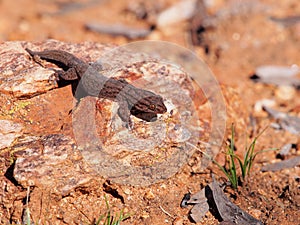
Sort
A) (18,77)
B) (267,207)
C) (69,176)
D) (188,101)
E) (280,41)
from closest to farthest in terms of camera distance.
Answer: (69,176) → (267,207) → (18,77) → (188,101) → (280,41)

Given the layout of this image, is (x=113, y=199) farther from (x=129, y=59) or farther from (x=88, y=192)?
(x=129, y=59)

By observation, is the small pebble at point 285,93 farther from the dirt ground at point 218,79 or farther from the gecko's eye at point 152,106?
the gecko's eye at point 152,106

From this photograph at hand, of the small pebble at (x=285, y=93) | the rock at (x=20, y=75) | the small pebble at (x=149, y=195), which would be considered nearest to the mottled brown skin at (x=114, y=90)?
the rock at (x=20, y=75)

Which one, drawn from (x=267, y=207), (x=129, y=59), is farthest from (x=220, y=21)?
(x=267, y=207)

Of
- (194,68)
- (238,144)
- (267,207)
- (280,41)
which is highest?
(280,41)

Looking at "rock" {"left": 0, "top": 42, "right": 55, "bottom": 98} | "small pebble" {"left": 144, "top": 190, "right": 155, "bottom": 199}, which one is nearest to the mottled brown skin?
"rock" {"left": 0, "top": 42, "right": 55, "bottom": 98}

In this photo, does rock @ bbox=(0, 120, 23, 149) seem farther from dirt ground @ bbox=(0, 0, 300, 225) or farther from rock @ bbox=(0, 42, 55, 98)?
rock @ bbox=(0, 42, 55, 98)

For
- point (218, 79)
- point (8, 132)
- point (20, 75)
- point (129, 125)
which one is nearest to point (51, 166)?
point (8, 132)
